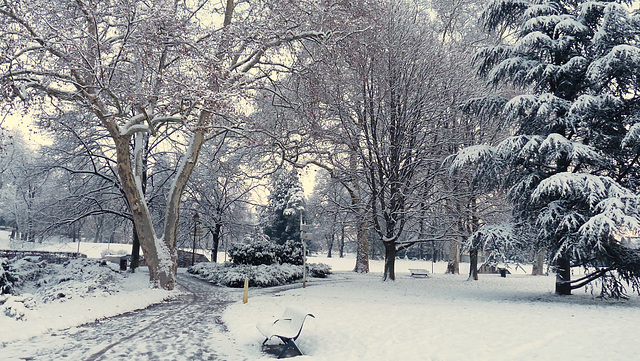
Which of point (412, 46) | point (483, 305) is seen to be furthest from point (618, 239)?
point (412, 46)

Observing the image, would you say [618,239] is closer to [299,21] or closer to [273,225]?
[299,21]

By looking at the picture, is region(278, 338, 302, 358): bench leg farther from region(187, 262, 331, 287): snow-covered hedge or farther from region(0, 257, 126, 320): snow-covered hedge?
region(187, 262, 331, 287): snow-covered hedge

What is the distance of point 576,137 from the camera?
11656 millimetres

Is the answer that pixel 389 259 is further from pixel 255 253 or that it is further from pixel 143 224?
pixel 143 224

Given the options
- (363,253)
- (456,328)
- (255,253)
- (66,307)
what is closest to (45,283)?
(66,307)

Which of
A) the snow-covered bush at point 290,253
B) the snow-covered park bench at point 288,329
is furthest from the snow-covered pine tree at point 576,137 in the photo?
the snow-covered bush at point 290,253

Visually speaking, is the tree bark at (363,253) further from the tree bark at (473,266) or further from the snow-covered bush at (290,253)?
the tree bark at (473,266)

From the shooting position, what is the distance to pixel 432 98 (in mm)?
16375

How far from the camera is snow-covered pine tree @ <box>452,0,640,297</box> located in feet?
30.6

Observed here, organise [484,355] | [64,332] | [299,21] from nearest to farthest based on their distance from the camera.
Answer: [484,355] < [64,332] < [299,21]

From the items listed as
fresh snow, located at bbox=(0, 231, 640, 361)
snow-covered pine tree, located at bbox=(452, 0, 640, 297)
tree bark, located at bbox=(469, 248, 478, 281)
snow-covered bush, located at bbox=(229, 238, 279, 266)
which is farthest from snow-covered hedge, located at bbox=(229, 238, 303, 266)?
snow-covered pine tree, located at bbox=(452, 0, 640, 297)

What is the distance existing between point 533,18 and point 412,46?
5.38 m

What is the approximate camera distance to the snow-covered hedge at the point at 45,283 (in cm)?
797

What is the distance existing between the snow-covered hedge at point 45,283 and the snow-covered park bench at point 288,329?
16.0 feet
